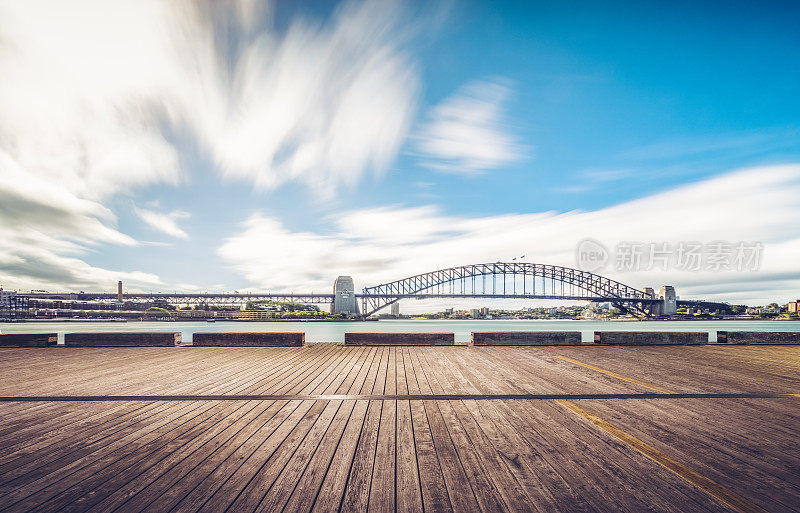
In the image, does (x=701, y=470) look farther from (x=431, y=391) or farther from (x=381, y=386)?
(x=381, y=386)

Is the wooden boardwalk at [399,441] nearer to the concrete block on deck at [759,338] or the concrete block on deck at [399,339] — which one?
the concrete block on deck at [399,339]

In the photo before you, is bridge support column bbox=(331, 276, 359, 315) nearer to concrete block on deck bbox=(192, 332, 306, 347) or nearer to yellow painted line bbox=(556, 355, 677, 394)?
concrete block on deck bbox=(192, 332, 306, 347)

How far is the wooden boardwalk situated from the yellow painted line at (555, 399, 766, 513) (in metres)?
0.02

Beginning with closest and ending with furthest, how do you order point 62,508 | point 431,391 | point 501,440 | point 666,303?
point 62,508
point 501,440
point 431,391
point 666,303

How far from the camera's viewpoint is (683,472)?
380 centimetres

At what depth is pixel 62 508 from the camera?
3.15m

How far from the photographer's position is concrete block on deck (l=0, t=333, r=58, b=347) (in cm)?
1465

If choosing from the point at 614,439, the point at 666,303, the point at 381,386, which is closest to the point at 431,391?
the point at 381,386

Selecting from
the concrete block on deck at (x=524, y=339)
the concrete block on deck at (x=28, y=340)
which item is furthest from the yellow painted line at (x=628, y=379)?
the concrete block on deck at (x=28, y=340)

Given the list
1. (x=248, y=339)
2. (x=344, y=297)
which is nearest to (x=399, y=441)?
(x=248, y=339)

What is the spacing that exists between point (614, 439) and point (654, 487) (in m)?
1.28

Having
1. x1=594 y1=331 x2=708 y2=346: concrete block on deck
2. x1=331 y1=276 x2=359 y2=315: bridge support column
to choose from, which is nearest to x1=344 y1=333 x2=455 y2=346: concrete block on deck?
x1=594 y1=331 x2=708 y2=346: concrete block on deck

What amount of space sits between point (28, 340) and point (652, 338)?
85.4 ft

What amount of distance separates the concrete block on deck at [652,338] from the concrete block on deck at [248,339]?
Answer: 1298cm
